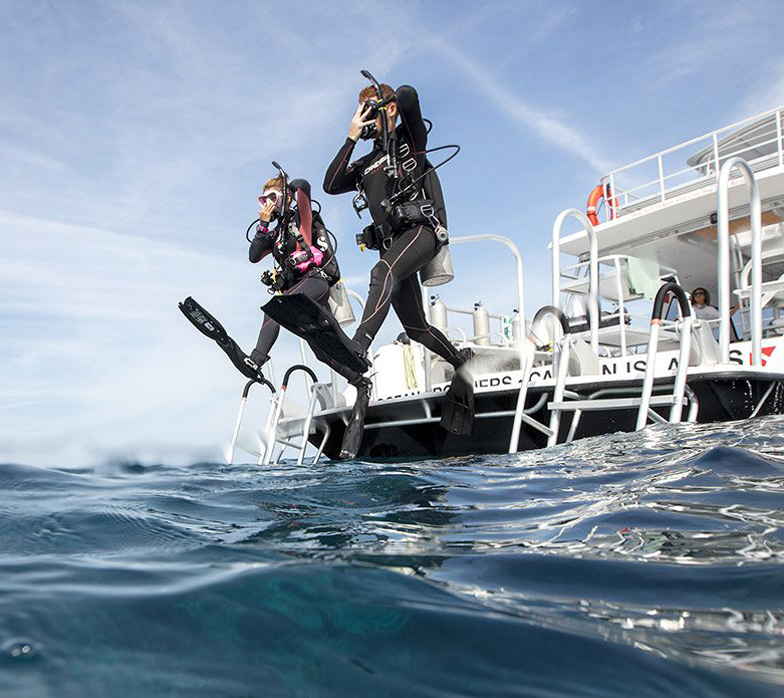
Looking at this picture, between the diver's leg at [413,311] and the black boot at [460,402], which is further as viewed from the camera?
the black boot at [460,402]

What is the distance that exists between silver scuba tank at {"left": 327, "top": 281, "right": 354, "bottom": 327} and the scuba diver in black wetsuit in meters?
1.22

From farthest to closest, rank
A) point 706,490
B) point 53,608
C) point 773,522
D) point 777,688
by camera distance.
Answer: point 706,490 < point 773,522 < point 53,608 < point 777,688

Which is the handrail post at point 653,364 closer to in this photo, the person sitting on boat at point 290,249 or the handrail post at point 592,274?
the handrail post at point 592,274

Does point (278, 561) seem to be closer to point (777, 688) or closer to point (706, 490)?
point (777, 688)

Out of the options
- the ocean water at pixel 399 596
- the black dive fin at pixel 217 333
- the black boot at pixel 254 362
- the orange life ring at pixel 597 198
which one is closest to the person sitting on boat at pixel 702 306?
the orange life ring at pixel 597 198

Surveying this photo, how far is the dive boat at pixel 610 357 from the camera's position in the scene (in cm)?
415

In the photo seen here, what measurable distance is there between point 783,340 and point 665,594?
437cm

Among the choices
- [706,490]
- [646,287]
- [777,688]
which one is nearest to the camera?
[777,688]

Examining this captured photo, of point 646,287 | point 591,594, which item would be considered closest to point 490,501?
point 591,594

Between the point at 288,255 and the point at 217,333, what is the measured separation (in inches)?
33.3

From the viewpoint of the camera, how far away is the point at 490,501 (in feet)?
6.75

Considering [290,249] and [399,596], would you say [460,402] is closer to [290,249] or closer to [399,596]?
[290,249]

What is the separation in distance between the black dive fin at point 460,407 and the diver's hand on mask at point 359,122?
179 centimetres

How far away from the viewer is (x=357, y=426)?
513 centimetres
